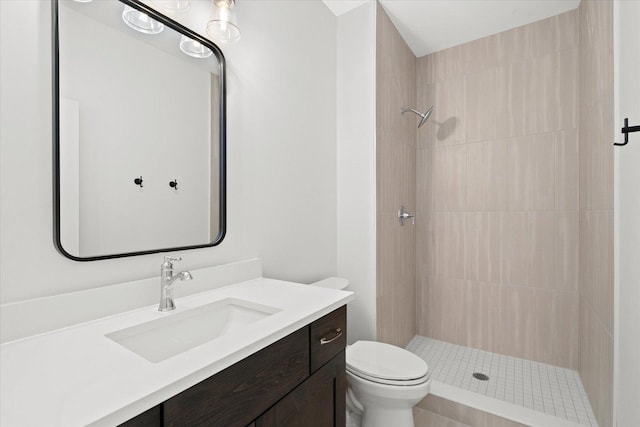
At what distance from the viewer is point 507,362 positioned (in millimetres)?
2248

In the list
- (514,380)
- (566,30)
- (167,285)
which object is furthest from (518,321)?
(167,285)

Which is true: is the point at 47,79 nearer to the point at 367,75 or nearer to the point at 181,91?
the point at 181,91

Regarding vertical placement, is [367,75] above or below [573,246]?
above

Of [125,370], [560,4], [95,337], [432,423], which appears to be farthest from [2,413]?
[560,4]

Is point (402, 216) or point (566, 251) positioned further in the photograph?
point (402, 216)

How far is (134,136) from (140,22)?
38 cm

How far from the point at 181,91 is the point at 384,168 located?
1295 mm

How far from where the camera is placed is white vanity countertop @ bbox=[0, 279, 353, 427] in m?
0.50

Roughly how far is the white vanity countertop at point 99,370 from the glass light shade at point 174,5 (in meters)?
1.02

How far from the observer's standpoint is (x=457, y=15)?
2.15 meters

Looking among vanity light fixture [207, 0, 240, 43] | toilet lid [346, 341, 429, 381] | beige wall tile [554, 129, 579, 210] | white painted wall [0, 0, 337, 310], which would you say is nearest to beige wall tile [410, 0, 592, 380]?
beige wall tile [554, 129, 579, 210]

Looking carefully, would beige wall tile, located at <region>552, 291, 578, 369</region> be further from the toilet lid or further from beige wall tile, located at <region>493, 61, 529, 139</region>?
the toilet lid

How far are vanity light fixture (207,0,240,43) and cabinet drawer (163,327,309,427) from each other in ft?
3.70

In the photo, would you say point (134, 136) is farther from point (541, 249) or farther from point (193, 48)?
point (541, 249)
